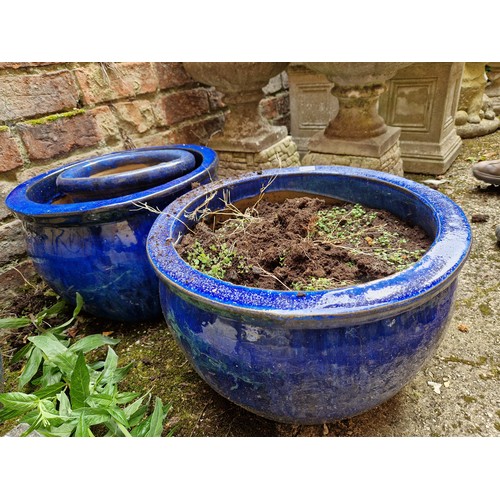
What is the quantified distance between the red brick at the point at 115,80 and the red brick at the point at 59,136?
0.48ft

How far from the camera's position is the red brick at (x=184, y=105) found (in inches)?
109

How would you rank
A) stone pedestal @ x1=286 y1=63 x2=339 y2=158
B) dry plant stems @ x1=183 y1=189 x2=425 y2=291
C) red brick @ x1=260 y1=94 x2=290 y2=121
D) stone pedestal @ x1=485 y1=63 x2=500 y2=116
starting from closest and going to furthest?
1. dry plant stems @ x1=183 y1=189 x2=425 y2=291
2. stone pedestal @ x1=286 y1=63 x2=339 y2=158
3. red brick @ x1=260 y1=94 x2=290 y2=121
4. stone pedestal @ x1=485 y1=63 x2=500 y2=116

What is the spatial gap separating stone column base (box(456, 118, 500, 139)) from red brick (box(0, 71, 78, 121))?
3.92 m

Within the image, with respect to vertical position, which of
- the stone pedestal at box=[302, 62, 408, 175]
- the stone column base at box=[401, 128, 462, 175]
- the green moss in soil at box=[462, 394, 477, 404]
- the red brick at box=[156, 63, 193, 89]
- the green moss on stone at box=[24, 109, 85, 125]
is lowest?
the green moss in soil at box=[462, 394, 477, 404]

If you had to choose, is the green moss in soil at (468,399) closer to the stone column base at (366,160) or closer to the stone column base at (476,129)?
the stone column base at (366,160)

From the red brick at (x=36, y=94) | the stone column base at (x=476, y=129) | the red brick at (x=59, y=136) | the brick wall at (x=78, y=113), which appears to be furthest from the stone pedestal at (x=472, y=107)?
the red brick at (x=36, y=94)

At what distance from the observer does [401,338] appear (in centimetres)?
100

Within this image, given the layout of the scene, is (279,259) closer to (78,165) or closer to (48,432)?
(48,432)

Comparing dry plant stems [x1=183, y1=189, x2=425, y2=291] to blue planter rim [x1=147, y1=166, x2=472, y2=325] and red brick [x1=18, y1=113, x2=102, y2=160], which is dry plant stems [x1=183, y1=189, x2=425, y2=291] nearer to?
blue planter rim [x1=147, y1=166, x2=472, y2=325]

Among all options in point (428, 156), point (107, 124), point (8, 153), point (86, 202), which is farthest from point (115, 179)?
point (428, 156)

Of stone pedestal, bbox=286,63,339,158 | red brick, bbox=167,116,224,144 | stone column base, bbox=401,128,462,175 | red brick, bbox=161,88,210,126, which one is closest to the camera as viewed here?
red brick, bbox=161,88,210,126

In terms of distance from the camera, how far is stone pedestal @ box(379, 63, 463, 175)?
326 cm


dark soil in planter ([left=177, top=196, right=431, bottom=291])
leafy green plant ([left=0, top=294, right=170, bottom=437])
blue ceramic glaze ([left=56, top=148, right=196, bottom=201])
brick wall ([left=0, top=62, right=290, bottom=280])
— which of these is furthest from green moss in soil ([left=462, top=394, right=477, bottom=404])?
brick wall ([left=0, top=62, right=290, bottom=280])

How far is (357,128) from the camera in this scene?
2.88 m
